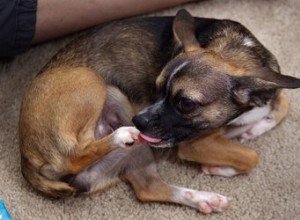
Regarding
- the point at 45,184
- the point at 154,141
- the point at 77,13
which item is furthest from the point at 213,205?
the point at 77,13

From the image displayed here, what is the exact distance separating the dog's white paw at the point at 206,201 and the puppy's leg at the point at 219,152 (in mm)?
182

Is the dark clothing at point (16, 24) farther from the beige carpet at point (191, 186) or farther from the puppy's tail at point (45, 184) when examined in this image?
the puppy's tail at point (45, 184)

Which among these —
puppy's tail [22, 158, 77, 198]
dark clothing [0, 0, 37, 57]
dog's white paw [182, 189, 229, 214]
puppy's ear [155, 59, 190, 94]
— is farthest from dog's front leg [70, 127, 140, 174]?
dark clothing [0, 0, 37, 57]

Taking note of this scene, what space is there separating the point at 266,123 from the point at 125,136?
903 mm

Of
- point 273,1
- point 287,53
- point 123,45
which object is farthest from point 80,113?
point 273,1

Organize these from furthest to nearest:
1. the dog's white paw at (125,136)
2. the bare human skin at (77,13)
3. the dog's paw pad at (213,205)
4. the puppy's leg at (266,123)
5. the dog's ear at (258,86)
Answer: the bare human skin at (77,13) → the puppy's leg at (266,123) → the dog's paw pad at (213,205) → the dog's white paw at (125,136) → the dog's ear at (258,86)

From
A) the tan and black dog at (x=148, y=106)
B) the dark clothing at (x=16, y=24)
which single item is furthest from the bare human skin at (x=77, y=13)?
the tan and black dog at (x=148, y=106)

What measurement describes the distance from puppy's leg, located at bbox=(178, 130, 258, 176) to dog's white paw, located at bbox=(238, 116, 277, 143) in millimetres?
176

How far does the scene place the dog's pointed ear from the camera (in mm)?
2521

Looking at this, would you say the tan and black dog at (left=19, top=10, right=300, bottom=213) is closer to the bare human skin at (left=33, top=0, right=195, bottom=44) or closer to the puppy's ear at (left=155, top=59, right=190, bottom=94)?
the puppy's ear at (left=155, top=59, right=190, bottom=94)

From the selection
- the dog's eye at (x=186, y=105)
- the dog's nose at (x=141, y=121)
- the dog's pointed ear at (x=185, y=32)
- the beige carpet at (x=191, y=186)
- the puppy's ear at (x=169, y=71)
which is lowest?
the beige carpet at (x=191, y=186)

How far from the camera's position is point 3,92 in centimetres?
320

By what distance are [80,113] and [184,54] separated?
61 centimetres

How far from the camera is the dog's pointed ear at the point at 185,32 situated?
8.27ft
